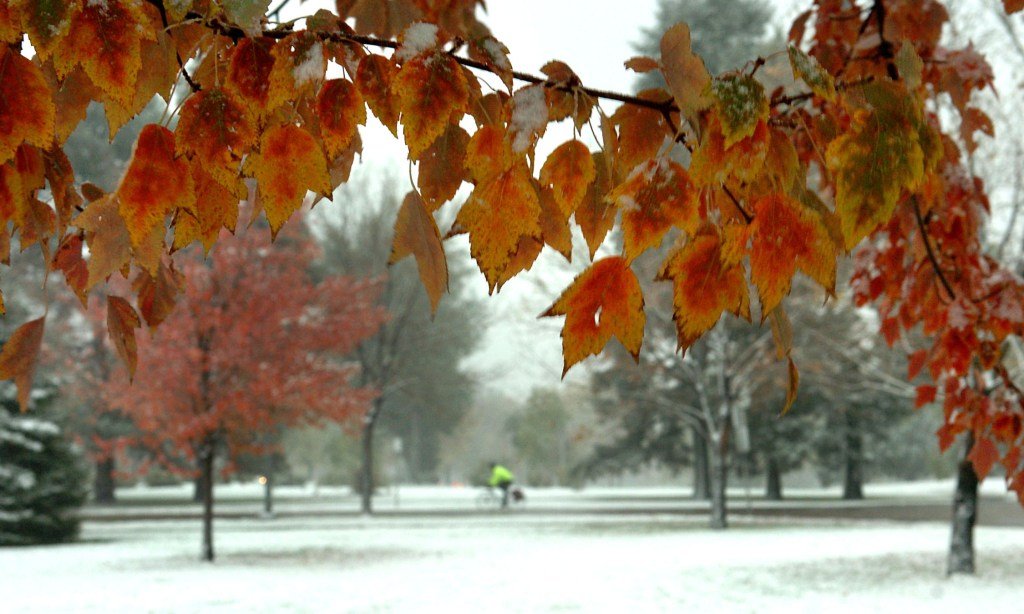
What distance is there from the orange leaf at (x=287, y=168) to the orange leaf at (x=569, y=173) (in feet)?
0.88

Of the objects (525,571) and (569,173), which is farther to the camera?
(525,571)

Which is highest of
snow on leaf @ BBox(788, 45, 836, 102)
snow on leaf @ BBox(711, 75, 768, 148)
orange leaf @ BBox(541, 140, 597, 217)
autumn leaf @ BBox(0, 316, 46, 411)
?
snow on leaf @ BBox(788, 45, 836, 102)

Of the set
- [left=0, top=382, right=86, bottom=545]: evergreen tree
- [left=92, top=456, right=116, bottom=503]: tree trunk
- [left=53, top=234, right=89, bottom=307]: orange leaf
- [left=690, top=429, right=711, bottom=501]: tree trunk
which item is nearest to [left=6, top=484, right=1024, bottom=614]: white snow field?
[left=0, top=382, right=86, bottom=545]: evergreen tree

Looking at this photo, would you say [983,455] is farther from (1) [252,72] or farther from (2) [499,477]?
(2) [499,477]

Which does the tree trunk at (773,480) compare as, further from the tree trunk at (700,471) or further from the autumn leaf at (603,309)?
the autumn leaf at (603,309)

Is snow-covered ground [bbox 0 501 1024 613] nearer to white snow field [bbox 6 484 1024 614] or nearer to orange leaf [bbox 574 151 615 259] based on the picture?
white snow field [bbox 6 484 1024 614]

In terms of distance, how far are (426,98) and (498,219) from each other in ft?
0.57

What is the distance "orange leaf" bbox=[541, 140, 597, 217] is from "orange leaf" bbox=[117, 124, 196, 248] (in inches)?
16.5

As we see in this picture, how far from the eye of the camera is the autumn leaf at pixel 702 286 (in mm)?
986

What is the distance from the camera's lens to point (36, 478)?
646 inches

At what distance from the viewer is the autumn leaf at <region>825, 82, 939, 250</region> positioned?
94 centimetres

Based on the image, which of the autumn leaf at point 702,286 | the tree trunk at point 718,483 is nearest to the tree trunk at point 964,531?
the tree trunk at point 718,483

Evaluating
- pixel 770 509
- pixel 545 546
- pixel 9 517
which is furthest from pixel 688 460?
pixel 9 517

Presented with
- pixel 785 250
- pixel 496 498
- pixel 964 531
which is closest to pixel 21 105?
pixel 785 250
